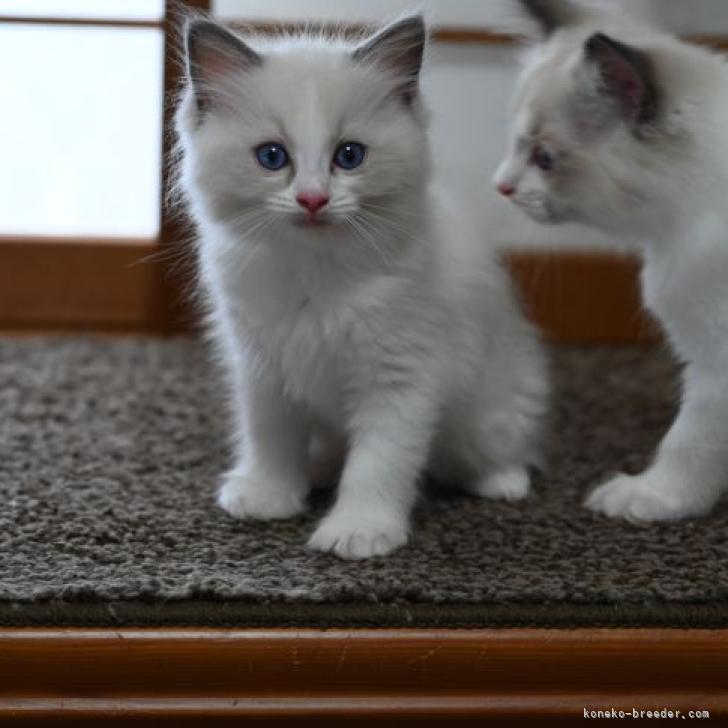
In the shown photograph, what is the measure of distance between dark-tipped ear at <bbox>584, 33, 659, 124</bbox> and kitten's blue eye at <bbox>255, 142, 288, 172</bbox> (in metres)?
0.41

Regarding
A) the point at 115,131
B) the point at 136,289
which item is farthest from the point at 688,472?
the point at 115,131

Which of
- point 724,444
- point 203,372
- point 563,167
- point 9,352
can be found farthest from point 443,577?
point 9,352

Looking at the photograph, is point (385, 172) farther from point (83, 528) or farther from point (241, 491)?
point (83, 528)

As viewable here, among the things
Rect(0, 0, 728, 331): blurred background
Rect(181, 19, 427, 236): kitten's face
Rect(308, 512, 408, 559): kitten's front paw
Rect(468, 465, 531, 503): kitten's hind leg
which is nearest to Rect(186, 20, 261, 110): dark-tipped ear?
Rect(181, 19, 427, 236): kitten's face

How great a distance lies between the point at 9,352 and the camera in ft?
7.54

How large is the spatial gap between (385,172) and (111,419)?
2.60ft

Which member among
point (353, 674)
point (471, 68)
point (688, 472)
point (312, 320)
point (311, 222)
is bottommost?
point (353, 674)

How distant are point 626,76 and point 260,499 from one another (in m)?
0.72

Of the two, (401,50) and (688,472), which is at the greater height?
(401,50)

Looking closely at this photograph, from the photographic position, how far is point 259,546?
1458 millimetres

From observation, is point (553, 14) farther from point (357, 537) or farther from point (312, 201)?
point (357, 537)

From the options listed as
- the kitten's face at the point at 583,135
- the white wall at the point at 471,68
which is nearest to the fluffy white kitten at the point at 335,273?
the kitten's face at the point at 583,135

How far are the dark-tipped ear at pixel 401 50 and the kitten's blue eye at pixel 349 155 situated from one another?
0.10 metres

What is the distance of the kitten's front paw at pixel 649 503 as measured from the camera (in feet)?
5.18
